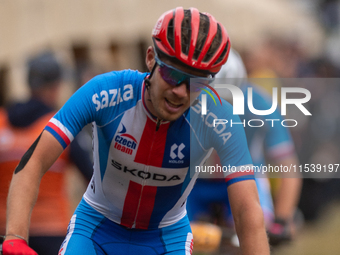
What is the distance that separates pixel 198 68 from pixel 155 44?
318mm

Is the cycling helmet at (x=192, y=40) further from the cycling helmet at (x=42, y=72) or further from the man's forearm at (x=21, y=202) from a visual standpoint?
the cycling helmet at (x=42, y=72)

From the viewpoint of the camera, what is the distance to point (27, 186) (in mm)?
2570

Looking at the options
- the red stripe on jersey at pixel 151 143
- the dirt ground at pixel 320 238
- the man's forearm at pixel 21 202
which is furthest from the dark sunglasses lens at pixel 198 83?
the dirt ground at pixel 320 238

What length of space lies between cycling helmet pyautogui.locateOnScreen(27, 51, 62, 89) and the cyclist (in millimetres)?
1693

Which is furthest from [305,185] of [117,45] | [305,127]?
[117,45]

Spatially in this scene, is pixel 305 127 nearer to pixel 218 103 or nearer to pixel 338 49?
pixel 338 49

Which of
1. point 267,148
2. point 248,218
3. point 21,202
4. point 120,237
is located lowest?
point 267,148

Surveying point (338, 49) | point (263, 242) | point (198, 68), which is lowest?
point (338, 49)

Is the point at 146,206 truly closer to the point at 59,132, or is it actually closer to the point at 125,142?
the point at 125,142

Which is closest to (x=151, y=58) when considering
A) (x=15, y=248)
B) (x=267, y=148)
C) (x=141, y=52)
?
(x=15, y=248)

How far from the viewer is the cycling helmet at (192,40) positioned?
274cm

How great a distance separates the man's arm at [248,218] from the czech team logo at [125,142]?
0.65 meters

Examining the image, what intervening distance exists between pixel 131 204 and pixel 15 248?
40.9 inches

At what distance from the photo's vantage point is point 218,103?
3.08 m
